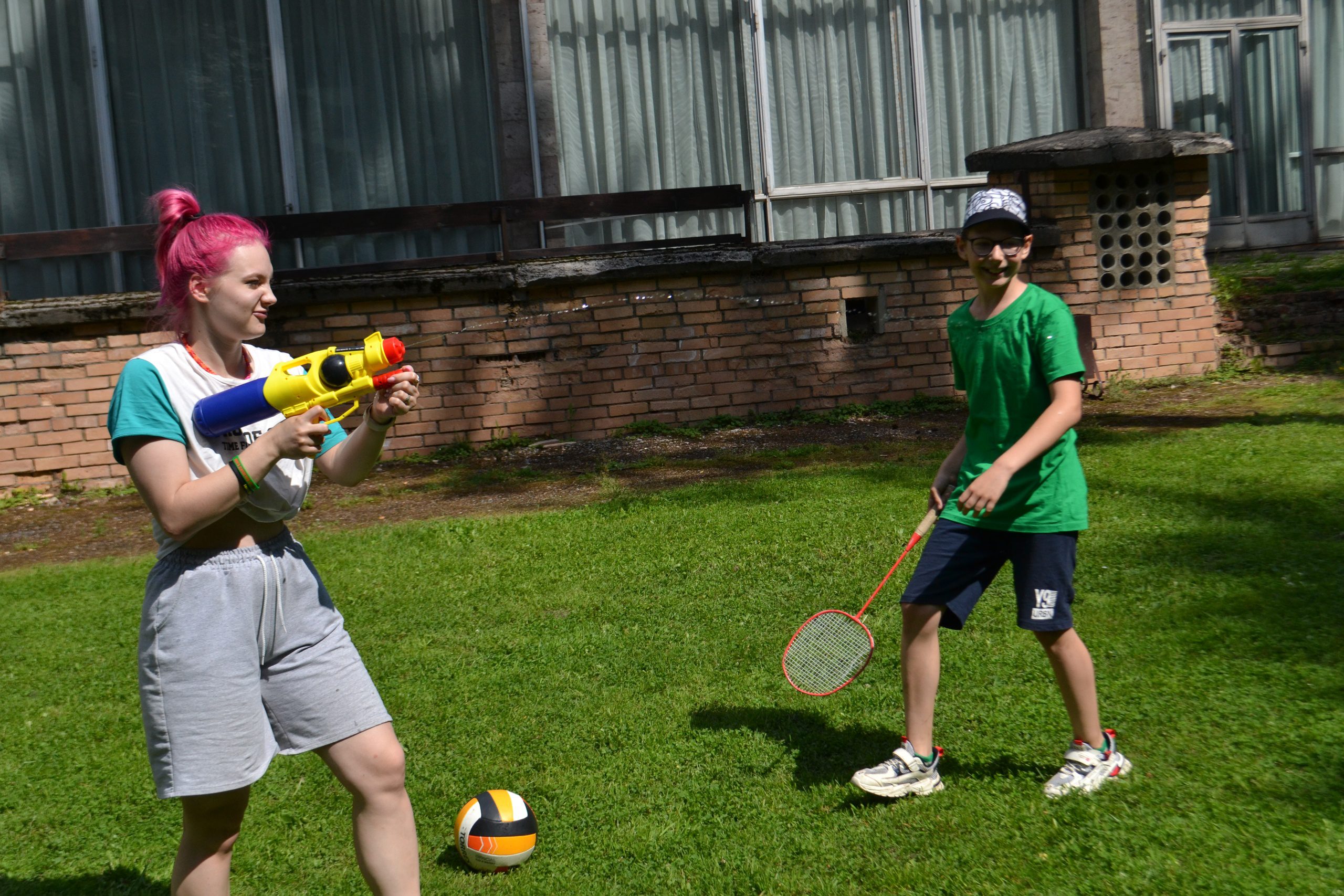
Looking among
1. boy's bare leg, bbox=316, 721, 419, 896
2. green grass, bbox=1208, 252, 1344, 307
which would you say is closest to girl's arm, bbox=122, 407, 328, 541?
boy's bare leg, bbox=316, 721, 419, 896

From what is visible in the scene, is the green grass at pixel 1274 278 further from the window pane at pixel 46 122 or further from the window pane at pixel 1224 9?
the window pane at pixel 46 122

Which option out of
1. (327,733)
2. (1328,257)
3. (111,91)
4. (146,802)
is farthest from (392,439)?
(1328,257)

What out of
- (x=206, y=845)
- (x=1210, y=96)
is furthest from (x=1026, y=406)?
(x=1210, y=96)

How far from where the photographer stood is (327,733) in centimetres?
282

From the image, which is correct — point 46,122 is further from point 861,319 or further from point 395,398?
point 395,398

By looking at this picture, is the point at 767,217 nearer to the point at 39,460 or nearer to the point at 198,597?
the point at 39,460

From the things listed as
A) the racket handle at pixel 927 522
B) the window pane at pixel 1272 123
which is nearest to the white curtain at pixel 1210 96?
the window pane at pixel 1272 123

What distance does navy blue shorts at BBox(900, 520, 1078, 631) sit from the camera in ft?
11.6

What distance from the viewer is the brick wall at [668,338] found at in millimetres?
9250

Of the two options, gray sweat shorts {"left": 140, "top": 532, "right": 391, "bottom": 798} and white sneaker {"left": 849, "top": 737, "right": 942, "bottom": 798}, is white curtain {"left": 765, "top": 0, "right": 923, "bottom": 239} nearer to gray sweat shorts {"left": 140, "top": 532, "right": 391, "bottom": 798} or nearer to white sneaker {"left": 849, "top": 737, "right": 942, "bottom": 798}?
white sneaker {"left": 849, "top": 737, "right": 942, "bottom": 798}

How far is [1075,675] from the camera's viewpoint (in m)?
3.57

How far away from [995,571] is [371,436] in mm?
2026

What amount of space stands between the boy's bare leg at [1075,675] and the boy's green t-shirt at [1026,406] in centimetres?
34

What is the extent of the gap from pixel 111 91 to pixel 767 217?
6.55 metres
